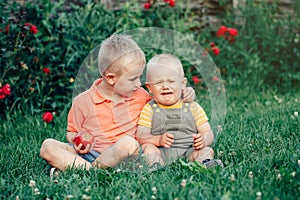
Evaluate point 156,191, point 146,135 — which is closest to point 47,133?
point 146,135

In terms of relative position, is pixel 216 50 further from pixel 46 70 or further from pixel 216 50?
pixel 46 70

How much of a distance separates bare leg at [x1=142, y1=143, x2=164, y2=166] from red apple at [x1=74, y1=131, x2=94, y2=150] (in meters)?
0.34

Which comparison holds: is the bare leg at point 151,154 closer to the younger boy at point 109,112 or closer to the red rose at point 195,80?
the younger boy at point 109,112

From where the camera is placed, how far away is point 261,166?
312cm

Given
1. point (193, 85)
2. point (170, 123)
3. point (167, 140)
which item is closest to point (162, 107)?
point (170, 123)

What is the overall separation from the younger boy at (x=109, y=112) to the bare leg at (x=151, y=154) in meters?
0.07

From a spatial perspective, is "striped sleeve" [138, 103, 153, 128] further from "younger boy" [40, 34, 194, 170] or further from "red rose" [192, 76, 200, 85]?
"red rose" [192, 76, 200, 85]

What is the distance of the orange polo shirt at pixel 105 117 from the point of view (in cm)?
345

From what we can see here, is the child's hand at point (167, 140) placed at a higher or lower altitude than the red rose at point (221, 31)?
higher

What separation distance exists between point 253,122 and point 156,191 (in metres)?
1.92

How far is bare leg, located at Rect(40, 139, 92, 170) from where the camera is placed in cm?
334

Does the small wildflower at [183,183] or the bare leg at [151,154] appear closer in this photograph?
the small wildflower at [183,183]

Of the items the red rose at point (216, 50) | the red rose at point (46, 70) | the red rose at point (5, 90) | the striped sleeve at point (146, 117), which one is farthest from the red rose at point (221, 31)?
the striped sleeve at point (146, 117)

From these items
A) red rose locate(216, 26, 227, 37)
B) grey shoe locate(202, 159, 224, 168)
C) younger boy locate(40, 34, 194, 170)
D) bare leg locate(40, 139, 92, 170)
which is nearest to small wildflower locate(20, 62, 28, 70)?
younger boy locate(40, 34, 194, 170)
